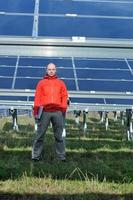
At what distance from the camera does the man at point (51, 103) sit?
1026 cm

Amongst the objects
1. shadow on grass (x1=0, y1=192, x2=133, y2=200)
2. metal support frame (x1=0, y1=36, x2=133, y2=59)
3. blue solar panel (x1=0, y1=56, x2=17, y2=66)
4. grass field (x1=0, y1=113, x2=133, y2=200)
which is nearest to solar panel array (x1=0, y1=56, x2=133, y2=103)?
blue solar panel (x1=0, y1=56, x2=17, y2=66)

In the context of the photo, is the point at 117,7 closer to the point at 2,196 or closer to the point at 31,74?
the point at 2,196

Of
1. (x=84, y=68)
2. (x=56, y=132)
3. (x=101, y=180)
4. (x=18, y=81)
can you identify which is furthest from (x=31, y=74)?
(x=101, y=180)

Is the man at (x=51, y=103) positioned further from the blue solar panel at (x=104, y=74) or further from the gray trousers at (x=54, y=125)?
the blue solar panel at (x=104, y=74)

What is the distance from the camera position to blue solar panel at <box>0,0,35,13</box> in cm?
952

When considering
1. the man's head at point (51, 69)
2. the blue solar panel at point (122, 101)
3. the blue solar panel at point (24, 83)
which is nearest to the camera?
the man's head at point (51, 69)

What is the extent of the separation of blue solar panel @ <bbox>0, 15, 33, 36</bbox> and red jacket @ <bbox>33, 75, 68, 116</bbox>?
120 cm

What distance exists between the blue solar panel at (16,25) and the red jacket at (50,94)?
3.95 ft

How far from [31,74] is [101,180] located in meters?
8.63

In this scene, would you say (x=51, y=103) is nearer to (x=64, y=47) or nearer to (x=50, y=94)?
(x=50, y=94)

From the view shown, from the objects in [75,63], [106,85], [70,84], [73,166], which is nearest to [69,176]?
[73,166]

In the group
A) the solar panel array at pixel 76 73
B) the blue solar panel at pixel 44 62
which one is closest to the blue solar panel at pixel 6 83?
the solar panel array at pixel 76 73

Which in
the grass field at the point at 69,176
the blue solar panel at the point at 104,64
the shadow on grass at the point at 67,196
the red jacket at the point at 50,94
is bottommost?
the shadow on grass at the point at 67,196

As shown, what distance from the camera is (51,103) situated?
33.8 ft
